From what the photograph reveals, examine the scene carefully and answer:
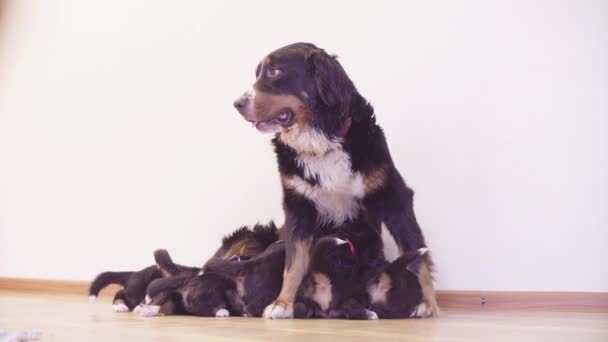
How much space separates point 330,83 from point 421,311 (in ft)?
3.05

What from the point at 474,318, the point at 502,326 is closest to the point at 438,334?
the point at 502,326

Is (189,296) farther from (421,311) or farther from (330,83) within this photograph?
(330,83)

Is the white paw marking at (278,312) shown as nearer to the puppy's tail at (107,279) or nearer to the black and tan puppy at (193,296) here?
the black and tan puppy at (193,296)

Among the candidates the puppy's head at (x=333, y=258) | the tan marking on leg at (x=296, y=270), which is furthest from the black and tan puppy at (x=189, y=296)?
the puppy's head at (x=333, y=258)

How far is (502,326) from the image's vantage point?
1936 millimetres

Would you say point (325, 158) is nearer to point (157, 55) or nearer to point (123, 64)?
point (157, 55)

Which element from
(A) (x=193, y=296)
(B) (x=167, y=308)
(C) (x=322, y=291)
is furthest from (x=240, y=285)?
(C) (x=322, y=291)

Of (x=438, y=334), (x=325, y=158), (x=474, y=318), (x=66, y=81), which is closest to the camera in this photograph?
(x=438, y=334)

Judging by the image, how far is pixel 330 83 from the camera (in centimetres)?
249

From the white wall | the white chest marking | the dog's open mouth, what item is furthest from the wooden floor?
the dog's open mouth

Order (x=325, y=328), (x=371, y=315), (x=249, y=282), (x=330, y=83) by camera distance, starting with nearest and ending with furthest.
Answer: (x=325, y=328)
(x=371, y=315)
(x=330, y=83)
(x=249, y=282)

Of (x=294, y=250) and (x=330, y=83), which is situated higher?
(x=330, y=83)

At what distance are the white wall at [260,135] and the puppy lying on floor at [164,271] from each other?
0.31m

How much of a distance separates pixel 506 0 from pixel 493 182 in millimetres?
790
